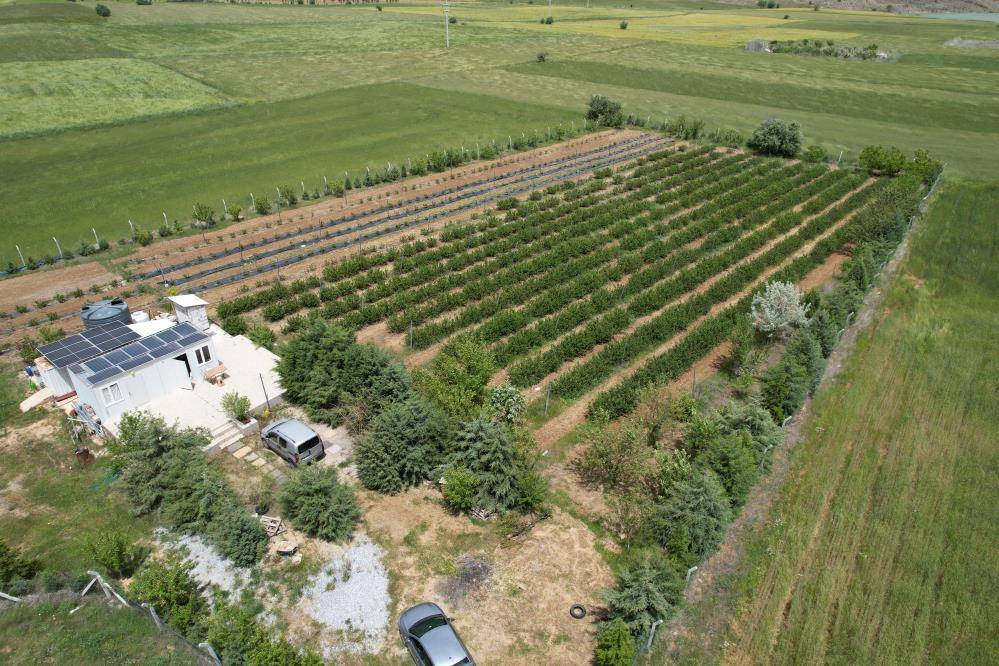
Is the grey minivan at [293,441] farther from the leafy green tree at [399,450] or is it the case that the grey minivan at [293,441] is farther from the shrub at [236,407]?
the leafy green tree at [399,450]

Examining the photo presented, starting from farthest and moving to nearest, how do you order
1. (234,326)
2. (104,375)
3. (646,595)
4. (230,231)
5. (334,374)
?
(230,231) < (234,326) < (334,374) < (104,375) < (646,595)

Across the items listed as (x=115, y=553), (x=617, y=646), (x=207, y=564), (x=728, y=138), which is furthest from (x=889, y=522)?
(x=728, y=138)

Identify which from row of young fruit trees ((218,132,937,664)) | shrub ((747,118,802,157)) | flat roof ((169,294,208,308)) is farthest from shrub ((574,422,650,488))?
shrub ((747,118,802,157))

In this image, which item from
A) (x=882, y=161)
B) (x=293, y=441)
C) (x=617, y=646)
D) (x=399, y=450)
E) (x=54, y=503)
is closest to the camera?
(x=617, y=646)

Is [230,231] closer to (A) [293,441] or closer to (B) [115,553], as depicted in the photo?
(A) [293,441]

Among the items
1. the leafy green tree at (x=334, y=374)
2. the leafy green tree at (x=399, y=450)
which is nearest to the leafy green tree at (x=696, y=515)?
the leafy green tree at (x=399, y=450)

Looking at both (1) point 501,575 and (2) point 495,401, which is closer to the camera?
(1) point 501,575

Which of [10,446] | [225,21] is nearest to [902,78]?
[10,446]
